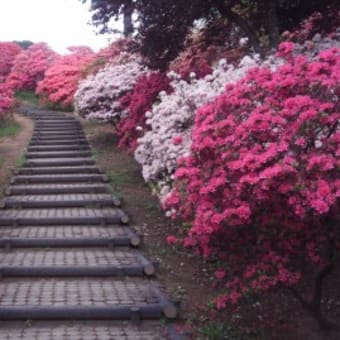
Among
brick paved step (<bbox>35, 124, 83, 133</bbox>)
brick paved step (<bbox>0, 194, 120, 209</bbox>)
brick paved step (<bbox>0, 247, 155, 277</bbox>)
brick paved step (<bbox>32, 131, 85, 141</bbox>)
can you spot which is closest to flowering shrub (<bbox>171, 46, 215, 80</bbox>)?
brick paved step (<bbox>0, 194, 120, 209</bbox>)

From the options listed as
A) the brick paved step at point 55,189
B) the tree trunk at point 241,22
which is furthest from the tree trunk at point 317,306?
the brick paved step at point 55,189

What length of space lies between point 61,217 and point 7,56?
25.8m

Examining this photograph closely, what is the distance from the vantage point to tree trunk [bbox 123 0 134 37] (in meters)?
8.45

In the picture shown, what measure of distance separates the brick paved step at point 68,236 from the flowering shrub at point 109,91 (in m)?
5.00

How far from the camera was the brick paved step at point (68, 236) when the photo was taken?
725 cm

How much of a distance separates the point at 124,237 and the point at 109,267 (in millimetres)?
1009

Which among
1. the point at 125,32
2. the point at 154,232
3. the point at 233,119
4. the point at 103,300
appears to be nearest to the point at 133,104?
the point at 125,32

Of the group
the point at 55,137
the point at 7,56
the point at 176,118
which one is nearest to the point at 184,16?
the point at 176,118

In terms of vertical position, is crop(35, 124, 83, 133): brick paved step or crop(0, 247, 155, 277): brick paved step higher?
crop(0, 247, 155, 277): brick paved step

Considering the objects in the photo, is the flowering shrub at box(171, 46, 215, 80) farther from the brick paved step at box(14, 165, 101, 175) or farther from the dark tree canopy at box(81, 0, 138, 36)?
the brick paved step at box(14, 165, 101, 175)

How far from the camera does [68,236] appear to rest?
7.55m

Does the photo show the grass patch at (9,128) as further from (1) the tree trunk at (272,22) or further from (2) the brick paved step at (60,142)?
(1) the tree trunk at (272,22)

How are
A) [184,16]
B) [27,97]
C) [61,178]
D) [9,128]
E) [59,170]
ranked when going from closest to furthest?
[184,16]
[61,178]
[59,170]
[9,128]
[27,97]

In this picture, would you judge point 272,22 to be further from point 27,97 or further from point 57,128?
point 27,97
